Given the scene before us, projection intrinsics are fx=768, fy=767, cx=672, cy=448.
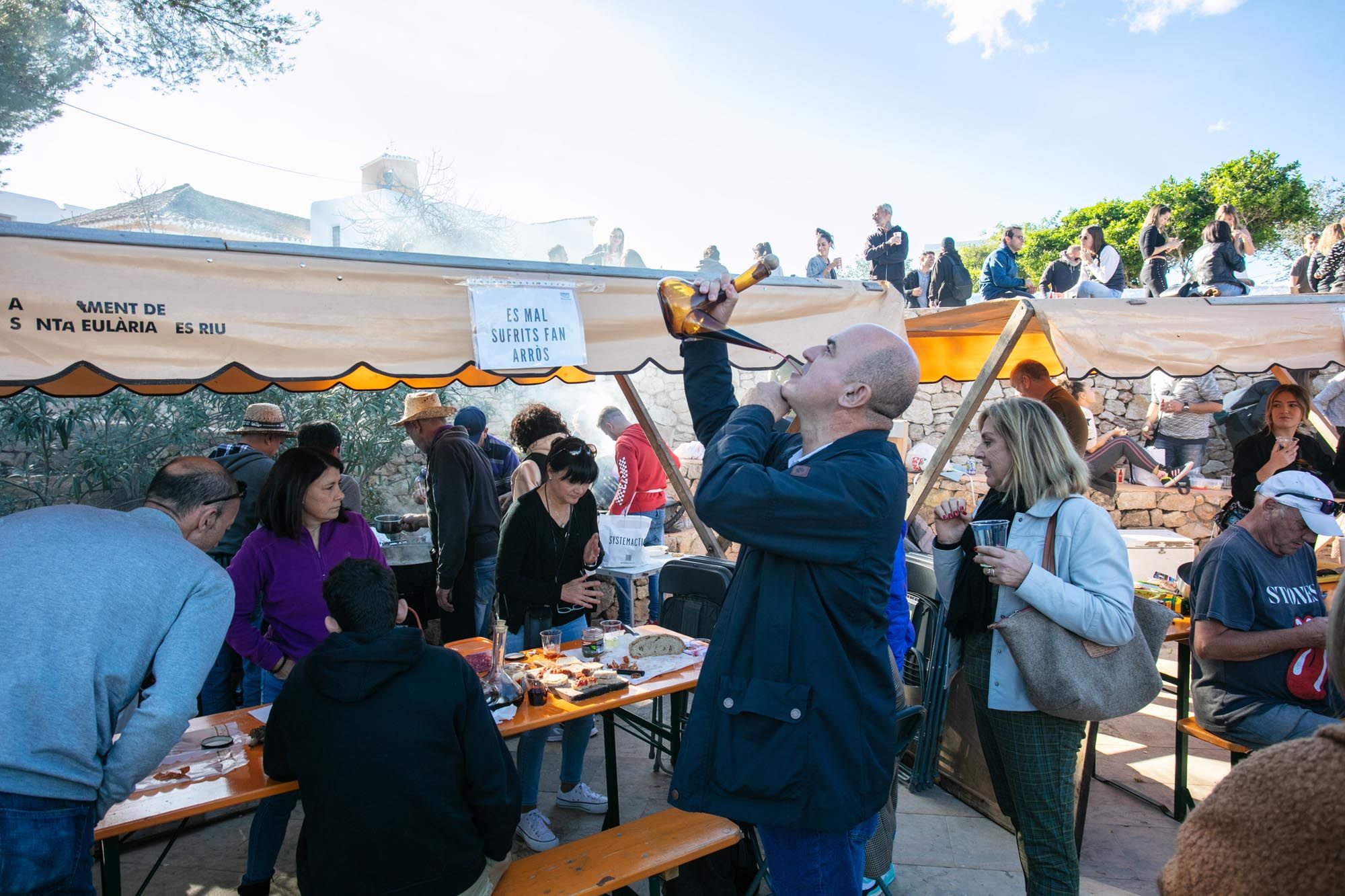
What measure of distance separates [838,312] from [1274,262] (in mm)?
34328

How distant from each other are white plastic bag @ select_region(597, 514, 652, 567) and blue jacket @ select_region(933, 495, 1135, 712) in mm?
2583

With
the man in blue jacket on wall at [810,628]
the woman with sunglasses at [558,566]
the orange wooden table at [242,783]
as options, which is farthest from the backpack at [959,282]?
the man in blue jacket on wall at [810,628]

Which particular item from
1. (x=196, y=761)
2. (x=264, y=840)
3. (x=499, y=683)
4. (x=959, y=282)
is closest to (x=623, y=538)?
(x=499, y=683)

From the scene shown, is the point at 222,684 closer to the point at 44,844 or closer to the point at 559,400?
the point at 44,844

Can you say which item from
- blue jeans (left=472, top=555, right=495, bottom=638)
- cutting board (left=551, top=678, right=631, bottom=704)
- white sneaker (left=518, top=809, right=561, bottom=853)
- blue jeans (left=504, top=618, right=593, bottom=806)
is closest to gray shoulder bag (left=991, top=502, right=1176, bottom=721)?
cutting board (left=551, top=678, right=631, bottom=704)

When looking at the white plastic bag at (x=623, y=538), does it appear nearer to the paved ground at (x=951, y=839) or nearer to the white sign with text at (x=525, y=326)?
the paved ground at (x=951, y=839)

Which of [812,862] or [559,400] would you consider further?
[559,400]

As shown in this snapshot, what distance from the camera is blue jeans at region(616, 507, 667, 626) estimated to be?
572 centimetres

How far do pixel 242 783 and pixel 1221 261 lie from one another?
Result: 9.29 metres

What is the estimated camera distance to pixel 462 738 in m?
2.17

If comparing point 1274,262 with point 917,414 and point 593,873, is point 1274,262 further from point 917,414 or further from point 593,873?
point 593,873

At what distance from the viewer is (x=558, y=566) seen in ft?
12.6

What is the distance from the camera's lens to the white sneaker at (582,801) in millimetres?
3877

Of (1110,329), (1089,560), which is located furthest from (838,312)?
(1089,560)
